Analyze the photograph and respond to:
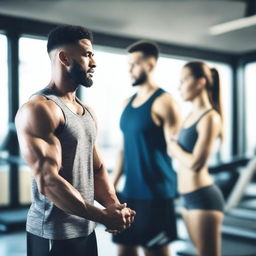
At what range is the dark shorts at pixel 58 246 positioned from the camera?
129cm

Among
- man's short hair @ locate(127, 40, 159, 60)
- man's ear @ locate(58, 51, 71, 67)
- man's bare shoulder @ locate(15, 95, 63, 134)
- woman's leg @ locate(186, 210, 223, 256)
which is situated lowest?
woman's leg @ locate(186, 210, 223, 256)

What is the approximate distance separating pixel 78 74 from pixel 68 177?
0.33 meters

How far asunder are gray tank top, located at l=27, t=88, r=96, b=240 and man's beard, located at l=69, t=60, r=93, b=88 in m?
0.08

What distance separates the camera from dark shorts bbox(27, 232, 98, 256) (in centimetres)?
129

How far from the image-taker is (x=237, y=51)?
6.96 metres

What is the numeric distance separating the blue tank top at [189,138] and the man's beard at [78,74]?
98cm

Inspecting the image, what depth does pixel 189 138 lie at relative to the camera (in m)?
2.16

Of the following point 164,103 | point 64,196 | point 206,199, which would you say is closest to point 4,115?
point 164,103

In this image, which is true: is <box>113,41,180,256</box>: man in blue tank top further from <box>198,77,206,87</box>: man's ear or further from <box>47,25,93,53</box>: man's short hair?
<box>47,25,93,53</box>: man's short hair

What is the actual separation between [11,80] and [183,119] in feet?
8.72

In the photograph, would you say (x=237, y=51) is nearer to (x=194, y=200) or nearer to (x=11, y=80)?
(x=11, y=80)

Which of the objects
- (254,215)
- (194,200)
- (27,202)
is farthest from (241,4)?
(27,202)

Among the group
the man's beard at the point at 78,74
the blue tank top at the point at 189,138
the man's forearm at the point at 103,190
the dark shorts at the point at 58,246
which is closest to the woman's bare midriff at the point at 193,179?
the blue tank top at the point at 189,138

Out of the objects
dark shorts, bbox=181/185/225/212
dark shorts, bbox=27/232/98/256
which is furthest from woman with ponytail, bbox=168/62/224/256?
dark shorts, bbox=27/232/98/256
